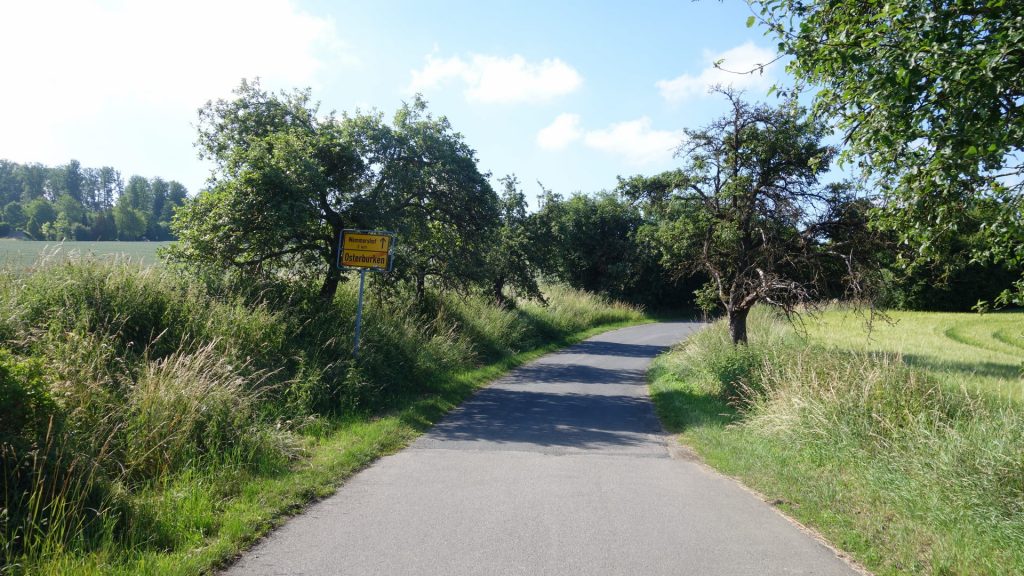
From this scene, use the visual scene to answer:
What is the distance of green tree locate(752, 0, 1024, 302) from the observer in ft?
19.4

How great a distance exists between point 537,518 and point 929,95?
601 cm

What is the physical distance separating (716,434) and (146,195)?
3270 inches

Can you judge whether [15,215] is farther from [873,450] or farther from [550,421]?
[873,450]

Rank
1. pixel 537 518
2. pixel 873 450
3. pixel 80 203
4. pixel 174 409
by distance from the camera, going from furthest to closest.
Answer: pixel 80 203, pixel 873 450, pixel 174 409, pixel 537 518

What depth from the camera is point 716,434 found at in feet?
29.2

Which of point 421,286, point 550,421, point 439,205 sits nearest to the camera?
point 550,421

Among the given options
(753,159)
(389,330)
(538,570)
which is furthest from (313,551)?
(753,159)

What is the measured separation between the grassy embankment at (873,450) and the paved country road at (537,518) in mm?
448

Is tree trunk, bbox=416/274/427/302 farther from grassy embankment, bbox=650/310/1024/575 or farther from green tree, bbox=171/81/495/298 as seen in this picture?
grassy embankment, bbox=650/310/1024/575

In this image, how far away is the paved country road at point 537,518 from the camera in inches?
171

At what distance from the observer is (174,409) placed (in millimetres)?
6363

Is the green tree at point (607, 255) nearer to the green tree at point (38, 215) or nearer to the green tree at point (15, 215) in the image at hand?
the green tree at point (38, 215)

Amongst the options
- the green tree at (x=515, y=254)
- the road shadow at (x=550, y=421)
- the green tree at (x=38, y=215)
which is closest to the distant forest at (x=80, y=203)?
the green tree at (x=38, y=215)

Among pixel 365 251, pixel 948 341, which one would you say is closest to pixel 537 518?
pixel 365 251
